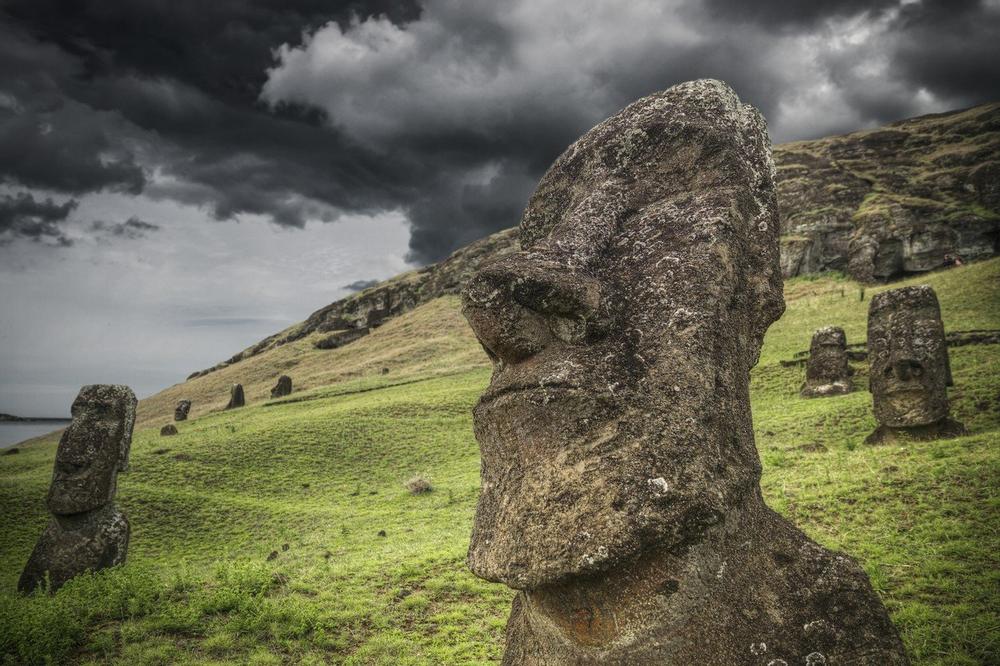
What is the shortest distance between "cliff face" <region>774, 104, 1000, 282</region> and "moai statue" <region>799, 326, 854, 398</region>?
24061 mm

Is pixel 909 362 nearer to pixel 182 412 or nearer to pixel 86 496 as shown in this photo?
pixel 86 496

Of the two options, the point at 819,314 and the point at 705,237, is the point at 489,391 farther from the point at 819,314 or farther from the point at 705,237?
the point at 819,314

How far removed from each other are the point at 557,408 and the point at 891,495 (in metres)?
9.10

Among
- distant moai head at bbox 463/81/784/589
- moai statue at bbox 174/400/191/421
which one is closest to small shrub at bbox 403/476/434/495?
distant moai head at bbox 463/81/784/589

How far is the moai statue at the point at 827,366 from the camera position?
20.7 m

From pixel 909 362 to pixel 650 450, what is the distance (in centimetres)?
1439

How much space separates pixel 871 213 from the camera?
203ft

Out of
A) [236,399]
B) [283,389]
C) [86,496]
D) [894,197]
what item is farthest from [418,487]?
[894,197]

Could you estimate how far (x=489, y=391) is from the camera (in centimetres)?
335

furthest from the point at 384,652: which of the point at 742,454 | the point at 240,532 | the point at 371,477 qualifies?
the point at 371,477

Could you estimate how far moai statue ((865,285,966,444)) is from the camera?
44.3ft

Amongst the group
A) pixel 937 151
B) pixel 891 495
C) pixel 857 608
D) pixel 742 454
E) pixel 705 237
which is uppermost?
pixel 937 151

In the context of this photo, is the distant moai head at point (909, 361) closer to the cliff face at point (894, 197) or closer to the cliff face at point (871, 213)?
the cliff face at point (871, 213)

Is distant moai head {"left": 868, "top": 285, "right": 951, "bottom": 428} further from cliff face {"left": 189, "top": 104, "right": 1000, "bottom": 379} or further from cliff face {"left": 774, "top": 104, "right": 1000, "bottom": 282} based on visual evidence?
cliff face {"left": 774, "top": 104, "right": 1000, "bottom": 282}
